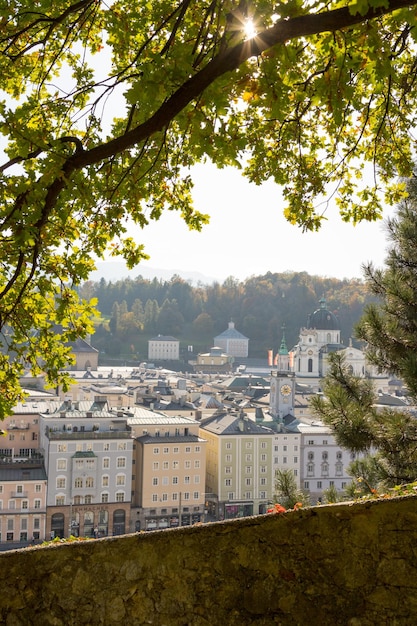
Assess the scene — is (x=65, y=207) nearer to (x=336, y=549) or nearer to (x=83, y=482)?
(x=336, y=549)

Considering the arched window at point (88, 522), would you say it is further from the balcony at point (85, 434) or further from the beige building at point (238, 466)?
the beige building at point (238, 466)

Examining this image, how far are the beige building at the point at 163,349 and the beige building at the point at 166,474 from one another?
5726cm

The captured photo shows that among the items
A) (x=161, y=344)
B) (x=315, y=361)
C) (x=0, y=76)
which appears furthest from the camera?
(x=161, y=344)

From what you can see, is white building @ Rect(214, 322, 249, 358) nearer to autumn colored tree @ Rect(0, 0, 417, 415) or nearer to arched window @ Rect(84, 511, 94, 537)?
arched window @ Rect(84, 511, 94, 537)

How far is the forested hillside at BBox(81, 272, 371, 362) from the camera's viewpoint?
92.4 m

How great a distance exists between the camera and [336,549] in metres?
3.03

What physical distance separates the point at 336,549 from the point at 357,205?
115 inches

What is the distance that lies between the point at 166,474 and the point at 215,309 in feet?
236

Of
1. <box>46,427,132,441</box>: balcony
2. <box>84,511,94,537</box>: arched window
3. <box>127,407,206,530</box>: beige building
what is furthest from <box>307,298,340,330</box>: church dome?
<box>84,511,94,537</box>: arched window

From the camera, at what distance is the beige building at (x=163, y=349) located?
9128 cm

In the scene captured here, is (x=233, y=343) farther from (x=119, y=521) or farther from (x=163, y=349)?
(x=119, y=521)

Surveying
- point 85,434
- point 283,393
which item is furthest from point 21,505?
point 283,393

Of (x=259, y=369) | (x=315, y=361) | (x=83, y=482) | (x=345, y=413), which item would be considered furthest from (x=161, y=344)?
(x=345, y=413)

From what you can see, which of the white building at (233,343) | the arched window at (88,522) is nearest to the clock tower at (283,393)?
the arched window at (88,522)
